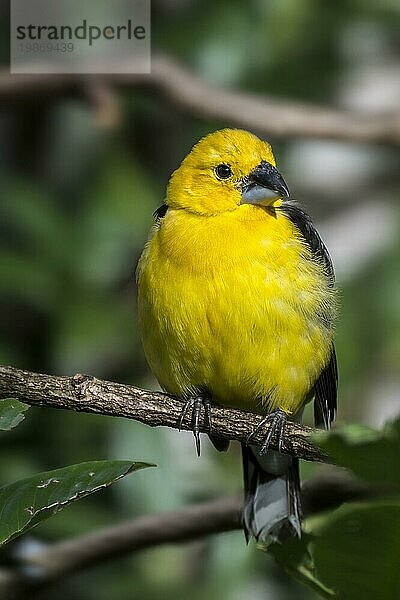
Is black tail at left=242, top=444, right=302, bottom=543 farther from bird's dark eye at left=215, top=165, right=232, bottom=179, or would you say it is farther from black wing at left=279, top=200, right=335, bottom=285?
bird's dark eye at left=215, top=165, right=232, bottom=179

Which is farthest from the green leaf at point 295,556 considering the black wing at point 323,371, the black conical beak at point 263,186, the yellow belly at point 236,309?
the black wing at point 323,371

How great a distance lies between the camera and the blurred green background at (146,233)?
4.03 m

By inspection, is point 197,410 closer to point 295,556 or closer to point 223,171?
point 223,171

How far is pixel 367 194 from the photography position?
5.55 metres

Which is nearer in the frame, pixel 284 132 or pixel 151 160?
pixel 284 132

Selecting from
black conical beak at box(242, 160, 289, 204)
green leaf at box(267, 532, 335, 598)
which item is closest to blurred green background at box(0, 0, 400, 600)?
black conical beak at box(242, 160, 289, 204)

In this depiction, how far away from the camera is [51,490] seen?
1564 millimetres

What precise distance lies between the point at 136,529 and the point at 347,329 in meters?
1.87

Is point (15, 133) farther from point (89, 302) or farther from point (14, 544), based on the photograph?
point (14, 544)

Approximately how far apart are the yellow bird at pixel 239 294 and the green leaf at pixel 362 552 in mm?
1650

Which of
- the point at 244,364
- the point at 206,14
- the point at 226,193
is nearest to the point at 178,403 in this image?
the point at 244,364

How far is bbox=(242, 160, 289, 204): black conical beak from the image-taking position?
10.8 ft

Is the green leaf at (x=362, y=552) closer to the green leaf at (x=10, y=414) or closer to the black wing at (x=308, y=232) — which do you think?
the green leaf at (x=10, y=414)

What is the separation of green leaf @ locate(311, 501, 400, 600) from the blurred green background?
8.24ft
